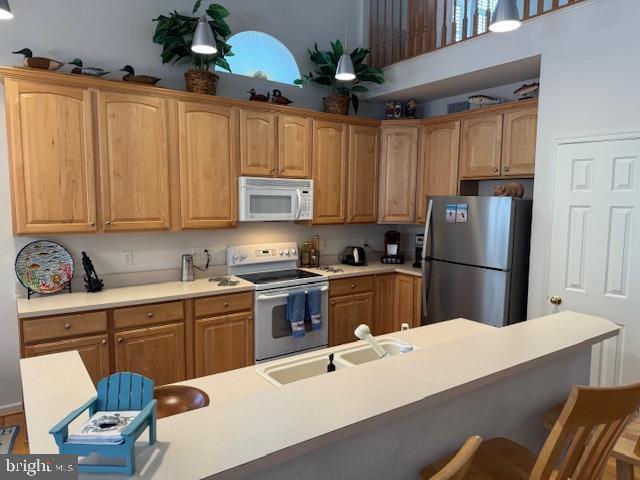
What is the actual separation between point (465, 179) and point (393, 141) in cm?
84

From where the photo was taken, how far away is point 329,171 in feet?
13.7

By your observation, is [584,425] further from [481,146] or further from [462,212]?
[481,146]

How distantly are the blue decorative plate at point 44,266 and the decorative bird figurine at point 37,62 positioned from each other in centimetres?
119

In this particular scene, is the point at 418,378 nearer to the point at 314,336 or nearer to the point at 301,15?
the point at 314,336

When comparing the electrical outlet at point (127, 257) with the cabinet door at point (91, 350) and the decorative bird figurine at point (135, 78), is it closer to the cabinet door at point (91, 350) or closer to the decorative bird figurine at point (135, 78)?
the cabinet door at point (91, 350)

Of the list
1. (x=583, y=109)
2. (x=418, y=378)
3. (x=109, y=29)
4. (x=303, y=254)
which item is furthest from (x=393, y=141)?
(x=418, y=378)

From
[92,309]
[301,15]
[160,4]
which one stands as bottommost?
[92,309]

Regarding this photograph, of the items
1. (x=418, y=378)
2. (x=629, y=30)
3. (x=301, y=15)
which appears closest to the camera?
(x=418, y=378)

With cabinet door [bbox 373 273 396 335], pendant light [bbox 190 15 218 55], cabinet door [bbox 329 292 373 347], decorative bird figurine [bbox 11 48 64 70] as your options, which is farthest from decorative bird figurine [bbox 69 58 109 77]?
cabinet door [bbox 373 273 396 335]

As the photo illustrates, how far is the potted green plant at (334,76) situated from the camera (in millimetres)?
4195

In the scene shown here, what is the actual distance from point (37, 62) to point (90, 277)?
1476 mm

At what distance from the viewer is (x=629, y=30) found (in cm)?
272

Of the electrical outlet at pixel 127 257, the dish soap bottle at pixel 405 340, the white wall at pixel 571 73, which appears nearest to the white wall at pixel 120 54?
the electrical outlet at pixel 127 257

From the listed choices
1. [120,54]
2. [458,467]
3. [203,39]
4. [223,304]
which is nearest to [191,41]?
[120,54]
